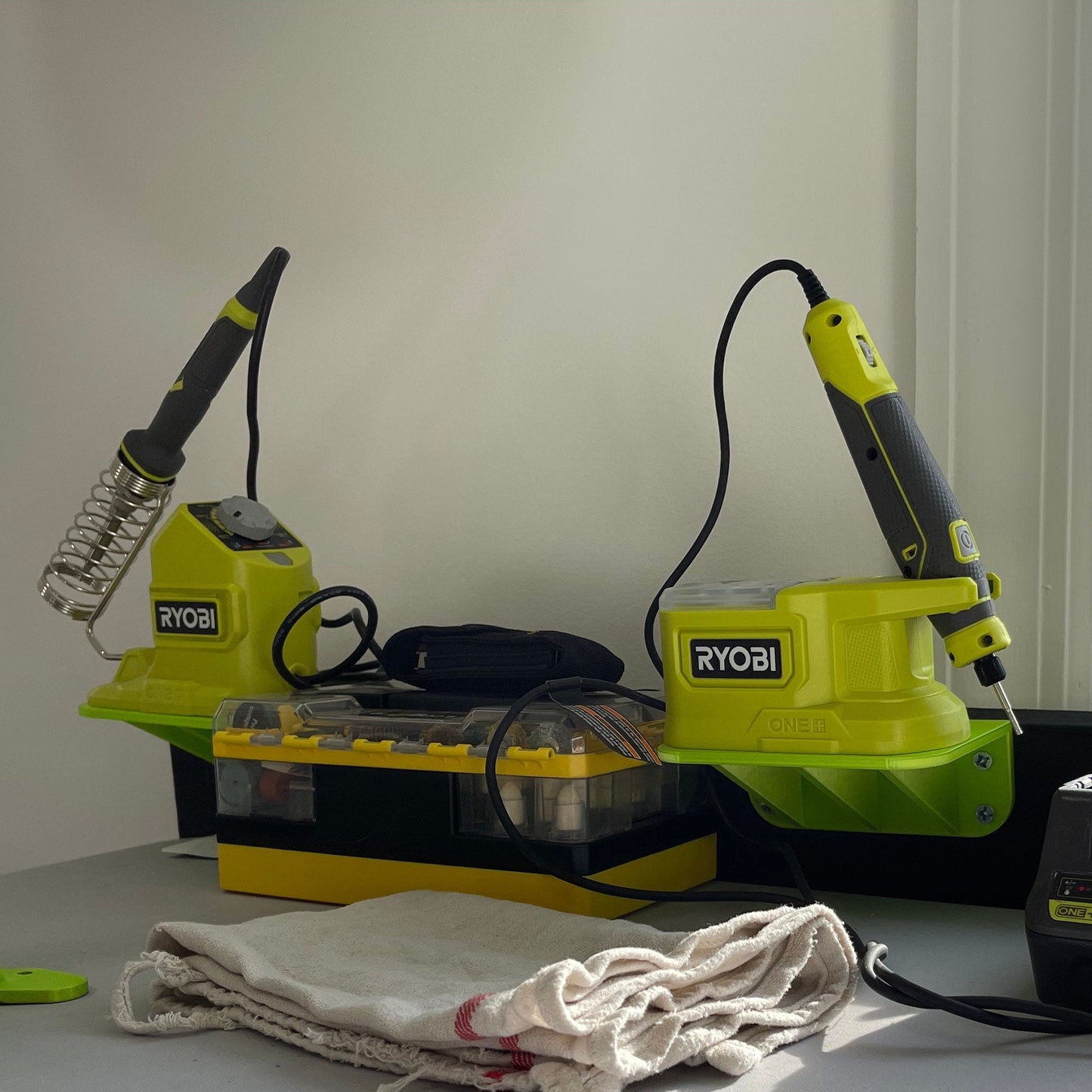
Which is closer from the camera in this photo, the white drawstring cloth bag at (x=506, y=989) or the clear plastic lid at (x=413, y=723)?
the white drawstring cloth bag at (x=506, y=989)

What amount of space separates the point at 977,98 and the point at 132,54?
3.22 feet

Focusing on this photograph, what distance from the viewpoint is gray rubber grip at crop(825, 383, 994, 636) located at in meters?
0.74

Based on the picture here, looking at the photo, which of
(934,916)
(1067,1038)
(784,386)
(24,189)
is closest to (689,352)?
(784,386)

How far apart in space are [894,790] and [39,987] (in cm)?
56

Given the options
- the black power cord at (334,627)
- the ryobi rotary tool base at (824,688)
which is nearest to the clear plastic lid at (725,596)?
the ryobi rotary tool base at (824,688)

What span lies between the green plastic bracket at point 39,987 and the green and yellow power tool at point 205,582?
1.02 feet

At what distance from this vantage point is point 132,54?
1.42 m

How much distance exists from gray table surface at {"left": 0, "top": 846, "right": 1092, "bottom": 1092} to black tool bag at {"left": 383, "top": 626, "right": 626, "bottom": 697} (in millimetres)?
182

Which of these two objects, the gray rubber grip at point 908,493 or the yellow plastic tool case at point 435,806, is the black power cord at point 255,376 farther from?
the gray rubber grip at point 908,493

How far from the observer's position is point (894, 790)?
2.77 feet

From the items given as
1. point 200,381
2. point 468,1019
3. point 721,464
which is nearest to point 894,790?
point 721,464

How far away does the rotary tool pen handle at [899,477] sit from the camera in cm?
74

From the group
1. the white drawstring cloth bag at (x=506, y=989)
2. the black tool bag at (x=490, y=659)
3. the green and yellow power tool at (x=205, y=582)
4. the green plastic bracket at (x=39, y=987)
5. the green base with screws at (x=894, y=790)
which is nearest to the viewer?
the white drawstring cloth bag at (x=506, y=989)

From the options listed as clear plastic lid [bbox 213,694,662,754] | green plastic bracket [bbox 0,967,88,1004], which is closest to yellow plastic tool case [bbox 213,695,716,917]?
clear plastic lid [bbox 213,694,662,754]
